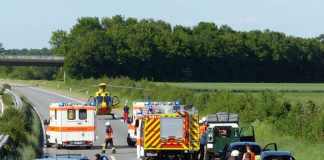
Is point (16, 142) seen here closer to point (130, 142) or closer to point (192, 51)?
point (130, 142)

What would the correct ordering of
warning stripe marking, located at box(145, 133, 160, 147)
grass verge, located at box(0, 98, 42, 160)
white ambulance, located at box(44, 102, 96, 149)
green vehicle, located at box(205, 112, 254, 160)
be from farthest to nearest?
white ambulance, located at box(44, 102, 96, 149)
green vehicle, located at box(205, 112, 254, 160)
warning stripe marking, located at box(145, 133, 160, 147)
grass verge, located at box(0, 98, 42, 160)

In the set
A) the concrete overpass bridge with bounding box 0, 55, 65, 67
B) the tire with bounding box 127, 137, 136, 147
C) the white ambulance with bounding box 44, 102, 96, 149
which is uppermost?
the concrete overpass bridge with bounding box 0, 55, 65, 67

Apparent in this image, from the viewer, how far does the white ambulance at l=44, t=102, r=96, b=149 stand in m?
38.9

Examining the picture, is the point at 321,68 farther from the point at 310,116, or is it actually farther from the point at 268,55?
the point at 310,116

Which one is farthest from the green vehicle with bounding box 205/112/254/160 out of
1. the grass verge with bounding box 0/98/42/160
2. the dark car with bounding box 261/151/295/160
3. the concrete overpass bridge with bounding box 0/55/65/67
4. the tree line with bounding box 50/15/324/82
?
the concrete overpass bridge with bounding box 0/55/65/67

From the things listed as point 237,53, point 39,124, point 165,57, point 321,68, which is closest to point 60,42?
point 165,57

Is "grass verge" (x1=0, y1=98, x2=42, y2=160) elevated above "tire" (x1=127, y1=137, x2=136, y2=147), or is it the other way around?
"grass verge" (x1=0, y1=98, x2=42, y2=160)

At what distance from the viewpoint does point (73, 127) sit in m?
39.0

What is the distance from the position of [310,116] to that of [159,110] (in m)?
11.0

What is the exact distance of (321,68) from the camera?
189500mm

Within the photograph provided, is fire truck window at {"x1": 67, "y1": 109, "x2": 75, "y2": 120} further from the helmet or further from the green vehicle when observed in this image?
the helmet

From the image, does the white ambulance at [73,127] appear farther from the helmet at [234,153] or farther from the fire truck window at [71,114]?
the helmet at [234,153]

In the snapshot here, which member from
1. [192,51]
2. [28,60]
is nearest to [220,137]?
[28,60]

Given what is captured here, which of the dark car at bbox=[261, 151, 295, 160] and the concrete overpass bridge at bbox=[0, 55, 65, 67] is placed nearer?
the dark car at bbox=[261, 151, 295, 160]
